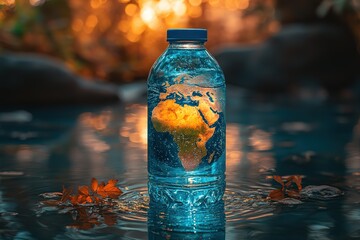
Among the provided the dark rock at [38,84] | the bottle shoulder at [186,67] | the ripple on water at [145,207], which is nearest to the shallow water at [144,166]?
the ripple on water at [145,207]

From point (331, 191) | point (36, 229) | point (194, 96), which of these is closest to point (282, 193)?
point (331, 191)

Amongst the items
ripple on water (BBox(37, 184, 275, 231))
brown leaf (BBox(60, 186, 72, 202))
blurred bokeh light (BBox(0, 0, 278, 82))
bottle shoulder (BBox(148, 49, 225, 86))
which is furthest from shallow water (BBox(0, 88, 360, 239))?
blurred bokeh light (BBox(0, 0, 278, 82))

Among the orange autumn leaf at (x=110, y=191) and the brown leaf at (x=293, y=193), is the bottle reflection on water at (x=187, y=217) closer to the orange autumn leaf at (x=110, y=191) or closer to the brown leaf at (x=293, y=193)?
the orange autumn leaf at (x=110, y=191)

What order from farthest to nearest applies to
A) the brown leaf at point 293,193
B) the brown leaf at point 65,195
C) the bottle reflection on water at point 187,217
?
1. the brown leaf at point 293,193
2. the brown leaf at point 65,195
3. the bottle reflection on water at point 187,217

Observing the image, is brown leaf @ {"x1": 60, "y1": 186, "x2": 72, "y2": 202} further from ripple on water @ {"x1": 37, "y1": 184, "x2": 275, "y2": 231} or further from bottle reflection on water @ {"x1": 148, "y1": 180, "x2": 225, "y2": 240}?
bottle reflection on water @ {"x1": 148, "y1": 180, "x2": 225, "y2": 240}

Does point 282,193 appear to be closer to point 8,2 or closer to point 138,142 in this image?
point 138,142

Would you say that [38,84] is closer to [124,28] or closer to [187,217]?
[124,28]
